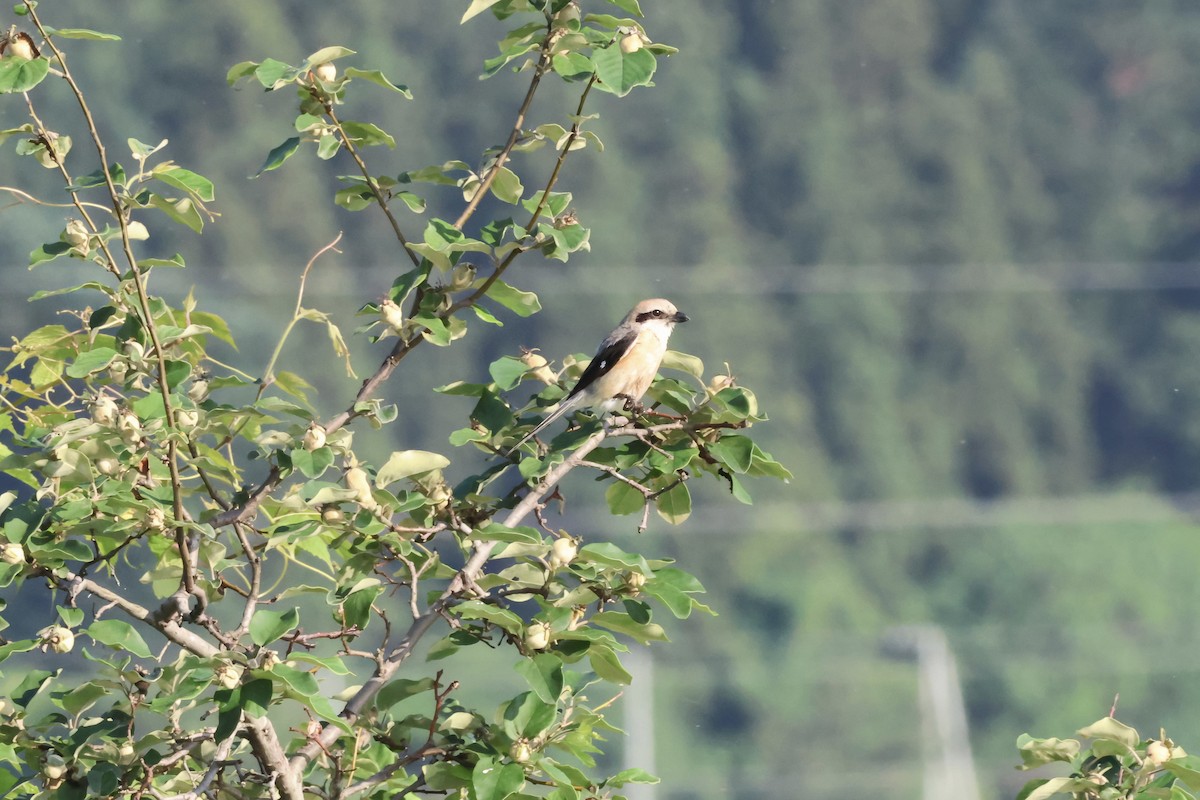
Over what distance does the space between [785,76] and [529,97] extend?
38734mm

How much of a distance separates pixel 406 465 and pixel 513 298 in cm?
37

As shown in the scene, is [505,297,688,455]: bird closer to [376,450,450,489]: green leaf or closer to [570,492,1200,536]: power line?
[376,450,450,489]: green leaf

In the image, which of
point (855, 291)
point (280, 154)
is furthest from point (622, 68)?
point (855, 291)

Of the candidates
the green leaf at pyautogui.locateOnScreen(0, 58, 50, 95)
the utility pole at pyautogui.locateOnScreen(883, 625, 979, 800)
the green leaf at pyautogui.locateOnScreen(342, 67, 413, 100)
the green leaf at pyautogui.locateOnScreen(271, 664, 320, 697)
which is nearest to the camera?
the green leaf at pyautogui.locateOnScreen(271, 664, 320, 697)

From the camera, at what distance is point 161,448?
89.0 inches

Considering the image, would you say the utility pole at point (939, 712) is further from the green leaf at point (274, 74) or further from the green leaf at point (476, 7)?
the green leaf at point (274, 74)

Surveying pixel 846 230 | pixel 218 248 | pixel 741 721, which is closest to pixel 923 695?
pixel 741 721

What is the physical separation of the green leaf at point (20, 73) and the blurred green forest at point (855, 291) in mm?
26446

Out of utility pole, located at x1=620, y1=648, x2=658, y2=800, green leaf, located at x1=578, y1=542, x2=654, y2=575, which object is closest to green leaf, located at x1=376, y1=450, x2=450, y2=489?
green leaf, located at x1=578, y1=542, x2=654, y2=575

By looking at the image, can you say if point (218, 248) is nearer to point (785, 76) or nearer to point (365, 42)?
point (365, 42)

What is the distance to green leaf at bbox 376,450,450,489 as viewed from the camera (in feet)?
7.21

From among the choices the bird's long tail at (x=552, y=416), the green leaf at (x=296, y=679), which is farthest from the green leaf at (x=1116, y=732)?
the green leaf at (x=296, y=679)

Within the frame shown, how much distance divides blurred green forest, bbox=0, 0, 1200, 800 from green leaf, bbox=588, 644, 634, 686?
26265mm

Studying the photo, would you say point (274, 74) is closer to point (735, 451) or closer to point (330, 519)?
point (330, 519)
